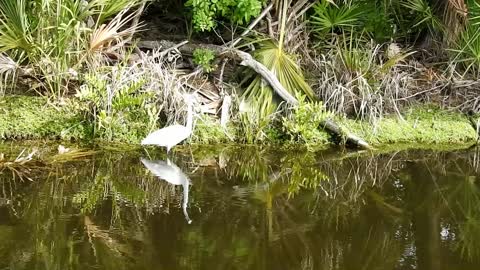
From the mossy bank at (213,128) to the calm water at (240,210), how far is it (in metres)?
0.25

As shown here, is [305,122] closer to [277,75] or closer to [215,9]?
[277,75]

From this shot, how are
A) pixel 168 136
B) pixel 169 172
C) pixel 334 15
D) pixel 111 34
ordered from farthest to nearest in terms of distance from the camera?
pixel 334 15, pixel 111 34, pixel 168 136, pixel 169 172

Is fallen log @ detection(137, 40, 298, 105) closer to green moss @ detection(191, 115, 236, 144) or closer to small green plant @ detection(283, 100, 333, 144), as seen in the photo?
small green plant @ detection(283, 100, 333, 144)

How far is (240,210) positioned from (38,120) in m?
2.58

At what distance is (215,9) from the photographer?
7066mm

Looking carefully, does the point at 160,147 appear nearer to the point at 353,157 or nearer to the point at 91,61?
the point at 91,61

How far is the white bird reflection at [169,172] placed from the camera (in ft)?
17.2

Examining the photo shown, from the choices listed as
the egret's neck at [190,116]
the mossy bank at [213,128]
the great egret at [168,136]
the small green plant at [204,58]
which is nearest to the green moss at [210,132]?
the mossy bank at [213,128]

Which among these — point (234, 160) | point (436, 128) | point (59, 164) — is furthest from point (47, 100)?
point (436, 128)

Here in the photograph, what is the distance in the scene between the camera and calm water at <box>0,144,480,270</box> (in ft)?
13.0

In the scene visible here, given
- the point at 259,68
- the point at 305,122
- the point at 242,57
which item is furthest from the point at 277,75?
the point at 305,122

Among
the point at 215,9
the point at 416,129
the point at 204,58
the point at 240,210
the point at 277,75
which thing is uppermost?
the point at 215,9

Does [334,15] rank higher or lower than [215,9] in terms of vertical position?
higher

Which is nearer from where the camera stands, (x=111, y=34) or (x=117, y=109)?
(x=117, y=109)
